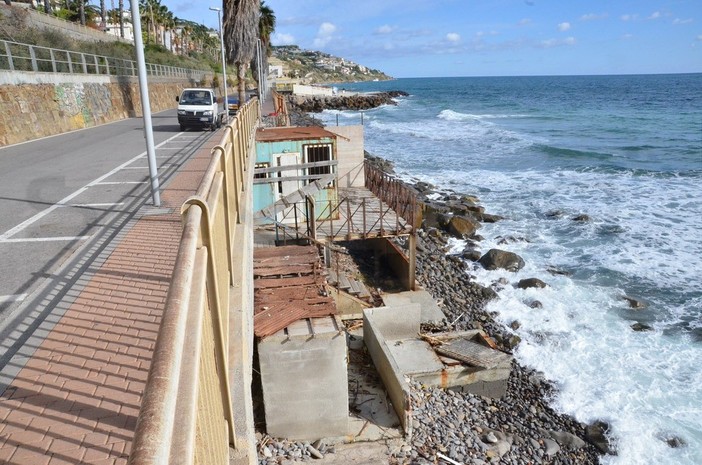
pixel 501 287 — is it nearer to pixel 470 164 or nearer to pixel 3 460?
pixel 3 460

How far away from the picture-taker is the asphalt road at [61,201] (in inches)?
262

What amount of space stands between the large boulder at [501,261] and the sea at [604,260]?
389mm

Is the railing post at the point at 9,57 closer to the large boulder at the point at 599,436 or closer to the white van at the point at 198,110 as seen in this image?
the white van at the point at 198,110

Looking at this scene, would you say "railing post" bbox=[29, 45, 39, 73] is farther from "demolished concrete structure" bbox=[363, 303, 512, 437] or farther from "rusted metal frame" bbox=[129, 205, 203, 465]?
"rusted metal frame" bbox=[129, 205, 203, 465]

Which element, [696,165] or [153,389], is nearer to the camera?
[153,389]

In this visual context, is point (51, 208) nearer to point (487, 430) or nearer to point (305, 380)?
point (305, 380)

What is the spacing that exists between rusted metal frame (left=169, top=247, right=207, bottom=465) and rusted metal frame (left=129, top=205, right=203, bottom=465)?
0.44 feet

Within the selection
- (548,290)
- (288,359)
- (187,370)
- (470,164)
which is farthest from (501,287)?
(470,164)

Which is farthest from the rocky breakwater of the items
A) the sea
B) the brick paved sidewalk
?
the brick paved sidewalk

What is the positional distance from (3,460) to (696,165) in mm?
44267

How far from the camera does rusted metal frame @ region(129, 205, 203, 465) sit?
1.27 meters

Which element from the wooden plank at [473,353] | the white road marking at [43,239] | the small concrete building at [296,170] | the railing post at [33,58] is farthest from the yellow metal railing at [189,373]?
the railing post at [33,58]

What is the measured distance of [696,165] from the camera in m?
37.5

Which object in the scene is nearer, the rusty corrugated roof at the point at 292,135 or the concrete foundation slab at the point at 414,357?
the concrete foundation slab at the point at 414,357
